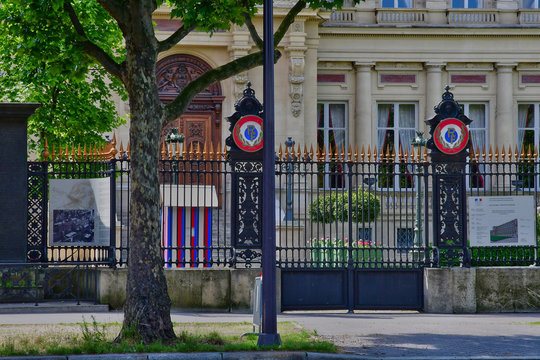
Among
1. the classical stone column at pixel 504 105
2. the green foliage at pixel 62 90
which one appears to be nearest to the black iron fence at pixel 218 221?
the green foliage at pixel 62 90

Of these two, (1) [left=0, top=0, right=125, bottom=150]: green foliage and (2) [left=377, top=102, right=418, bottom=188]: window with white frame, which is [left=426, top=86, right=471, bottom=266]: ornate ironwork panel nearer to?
(1) [left=0, top=0, right=125, bottom=150]: green foliage

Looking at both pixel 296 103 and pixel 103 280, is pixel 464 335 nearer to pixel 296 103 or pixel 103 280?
pixel 103 280

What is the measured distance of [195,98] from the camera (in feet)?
102

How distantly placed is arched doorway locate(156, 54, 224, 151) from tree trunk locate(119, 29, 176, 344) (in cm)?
1887

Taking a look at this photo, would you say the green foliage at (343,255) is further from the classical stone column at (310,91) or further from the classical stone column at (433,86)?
the classical stone column at (433,86)

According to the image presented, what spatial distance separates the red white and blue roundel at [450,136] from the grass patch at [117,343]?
5.50m

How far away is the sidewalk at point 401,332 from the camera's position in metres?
11.3

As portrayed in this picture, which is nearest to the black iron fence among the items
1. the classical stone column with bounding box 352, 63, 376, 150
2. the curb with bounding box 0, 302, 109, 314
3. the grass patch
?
the curb with bounding box 0, 302, 109, 314

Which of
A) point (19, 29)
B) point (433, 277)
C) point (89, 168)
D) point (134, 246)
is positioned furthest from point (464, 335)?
point (19, 29)

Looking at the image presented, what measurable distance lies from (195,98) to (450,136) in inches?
611

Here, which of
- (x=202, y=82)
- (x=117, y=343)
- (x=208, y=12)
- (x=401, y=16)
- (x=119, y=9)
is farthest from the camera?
(x=401, y=16)

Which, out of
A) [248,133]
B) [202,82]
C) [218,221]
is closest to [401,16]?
[248,133]

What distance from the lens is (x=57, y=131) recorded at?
2250 cm

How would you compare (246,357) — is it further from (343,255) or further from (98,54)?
(343,255)
